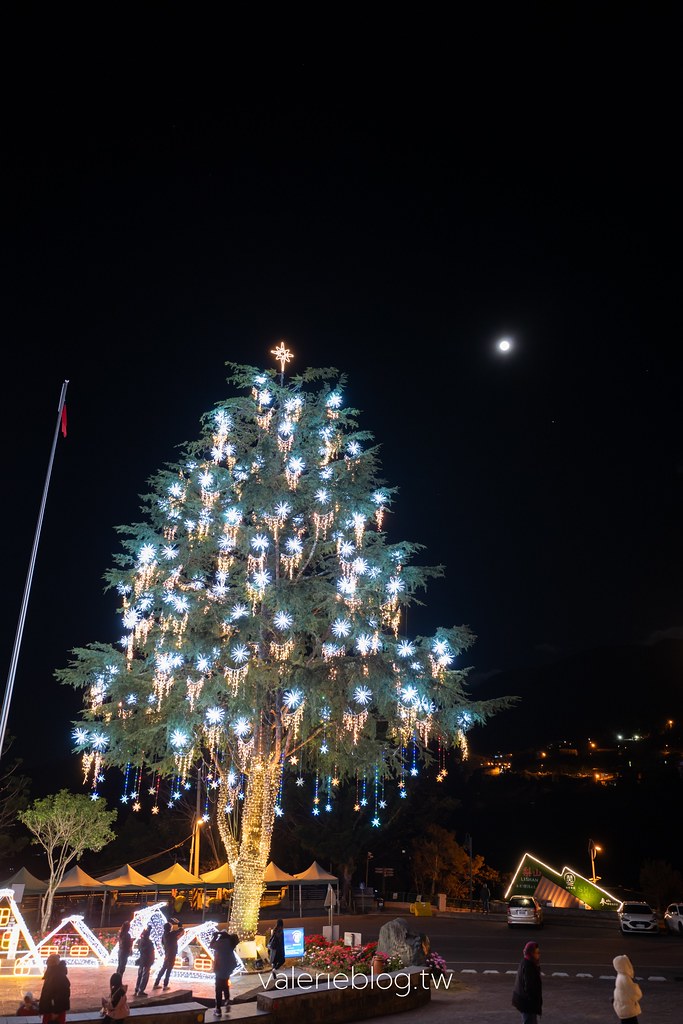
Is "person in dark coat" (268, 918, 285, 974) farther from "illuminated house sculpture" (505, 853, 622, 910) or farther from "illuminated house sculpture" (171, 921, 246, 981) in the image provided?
"illuminated house sculpture" (505, 853, 622, 910)

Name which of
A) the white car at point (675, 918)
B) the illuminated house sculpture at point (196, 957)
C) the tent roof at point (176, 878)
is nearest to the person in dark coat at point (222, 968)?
the illuminated house sculpture at point (196, 957)

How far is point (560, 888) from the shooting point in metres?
37.1

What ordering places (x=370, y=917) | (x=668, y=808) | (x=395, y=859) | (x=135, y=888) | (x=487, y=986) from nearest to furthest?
(x=487, y=986) → (x=135, y=888) → (x=370, y=917) → (x=395, y=859) → (x=668, y=808)

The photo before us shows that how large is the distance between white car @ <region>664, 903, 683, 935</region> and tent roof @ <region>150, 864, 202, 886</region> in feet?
61.5

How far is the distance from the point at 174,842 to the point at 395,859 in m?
15.9

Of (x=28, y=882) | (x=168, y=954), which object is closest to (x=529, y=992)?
(x=168, y=954)

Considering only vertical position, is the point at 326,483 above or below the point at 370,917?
above

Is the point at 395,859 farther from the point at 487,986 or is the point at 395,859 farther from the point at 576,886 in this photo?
the point at 487,986

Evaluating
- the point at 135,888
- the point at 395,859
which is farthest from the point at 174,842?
the point at 135,888

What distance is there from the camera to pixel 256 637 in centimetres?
1828

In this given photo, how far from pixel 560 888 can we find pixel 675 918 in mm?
8126

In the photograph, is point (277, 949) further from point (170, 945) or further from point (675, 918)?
point (675, 918)

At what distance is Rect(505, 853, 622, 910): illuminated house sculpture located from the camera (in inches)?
1412

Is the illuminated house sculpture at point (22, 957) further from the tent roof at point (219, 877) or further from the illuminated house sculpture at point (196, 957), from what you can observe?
the tent roof at point (219, 877)
